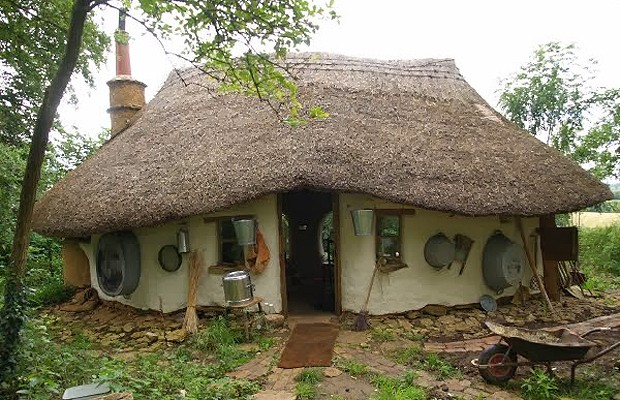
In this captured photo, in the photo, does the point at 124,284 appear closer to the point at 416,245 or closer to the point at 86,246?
the point at 86,246

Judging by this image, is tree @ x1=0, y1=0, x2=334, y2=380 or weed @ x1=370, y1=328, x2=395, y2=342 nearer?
tree @ x1=0, y1=0, x2=334, y2=380

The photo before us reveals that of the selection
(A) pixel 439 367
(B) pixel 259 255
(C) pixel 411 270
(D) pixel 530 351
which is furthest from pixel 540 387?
(B) pixel 259 255

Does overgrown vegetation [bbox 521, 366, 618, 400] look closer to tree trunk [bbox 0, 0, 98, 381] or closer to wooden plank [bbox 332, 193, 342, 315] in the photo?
wooden plank [bbox 332, 193, 342, 315]

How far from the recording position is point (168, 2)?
Answer: 3.72 m

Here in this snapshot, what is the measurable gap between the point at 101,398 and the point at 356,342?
3.37 metres

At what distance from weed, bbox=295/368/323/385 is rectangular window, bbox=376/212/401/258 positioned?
2622 mm

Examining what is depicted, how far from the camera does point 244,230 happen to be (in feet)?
19.8

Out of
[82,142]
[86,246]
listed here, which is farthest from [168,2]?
[82,142]

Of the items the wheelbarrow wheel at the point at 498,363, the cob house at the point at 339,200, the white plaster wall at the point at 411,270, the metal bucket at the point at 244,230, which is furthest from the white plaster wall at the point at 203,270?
the wheelbarrow wheel at the point at 498,363

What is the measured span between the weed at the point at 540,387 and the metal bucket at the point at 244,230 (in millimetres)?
3724

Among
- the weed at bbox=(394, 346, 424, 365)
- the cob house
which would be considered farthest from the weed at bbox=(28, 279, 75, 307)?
the weed at bbox=(394, 346, 424, 365)

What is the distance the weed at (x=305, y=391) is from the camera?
A: 3992mm

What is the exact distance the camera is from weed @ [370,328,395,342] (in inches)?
227

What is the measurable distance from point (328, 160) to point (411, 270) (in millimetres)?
2176
